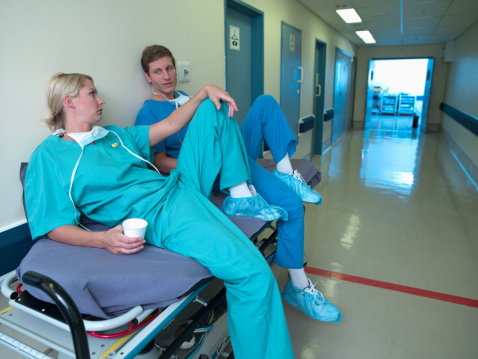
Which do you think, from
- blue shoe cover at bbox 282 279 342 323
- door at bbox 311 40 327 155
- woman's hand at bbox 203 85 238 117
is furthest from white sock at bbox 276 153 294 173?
door at bbox 311 40 327 155

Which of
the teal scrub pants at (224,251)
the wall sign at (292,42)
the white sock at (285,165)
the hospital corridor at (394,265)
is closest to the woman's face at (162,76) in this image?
the teal scrub pants at (224,251)

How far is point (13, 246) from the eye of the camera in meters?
1.41

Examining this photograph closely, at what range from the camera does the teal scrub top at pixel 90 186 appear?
1.29 meters

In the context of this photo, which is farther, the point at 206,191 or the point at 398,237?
the point at 398,237

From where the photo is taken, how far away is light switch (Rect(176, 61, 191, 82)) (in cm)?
231

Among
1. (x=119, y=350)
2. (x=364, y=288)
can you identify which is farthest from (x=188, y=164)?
(x=364, y=288)

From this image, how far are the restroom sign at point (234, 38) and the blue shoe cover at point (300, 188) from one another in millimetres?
1616

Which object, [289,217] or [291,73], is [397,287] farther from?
[291,73]

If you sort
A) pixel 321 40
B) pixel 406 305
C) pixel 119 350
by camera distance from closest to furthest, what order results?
pixel 119 350
pixel 406 305
pixel 321 40

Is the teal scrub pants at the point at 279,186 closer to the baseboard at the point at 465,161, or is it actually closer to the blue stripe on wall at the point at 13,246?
the blue stripe on wall at the point at 13,246

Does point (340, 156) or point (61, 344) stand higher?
point (61, 344)

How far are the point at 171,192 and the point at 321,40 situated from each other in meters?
5.25

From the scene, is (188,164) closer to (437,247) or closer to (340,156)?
(437,247)

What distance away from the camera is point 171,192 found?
1441 millimetres
